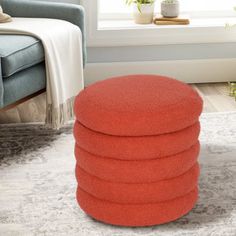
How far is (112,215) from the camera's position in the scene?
2377 millimetres

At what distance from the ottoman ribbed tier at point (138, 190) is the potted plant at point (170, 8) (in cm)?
208

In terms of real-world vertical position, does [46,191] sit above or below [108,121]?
below

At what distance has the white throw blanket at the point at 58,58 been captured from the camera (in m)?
3.23

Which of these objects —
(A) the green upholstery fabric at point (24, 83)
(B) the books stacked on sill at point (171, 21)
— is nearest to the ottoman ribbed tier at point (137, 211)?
(A) the green upholstery fabric at point (24, 83)

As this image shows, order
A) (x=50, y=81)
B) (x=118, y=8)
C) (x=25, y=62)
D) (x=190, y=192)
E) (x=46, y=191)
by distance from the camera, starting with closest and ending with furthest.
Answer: (x=190, y=192), (x=46, y=191), (x=25, y=62), (x=50, y=81), (x=118, y=8)

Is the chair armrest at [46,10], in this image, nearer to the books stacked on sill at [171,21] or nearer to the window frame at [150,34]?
the window frame at [150,34]

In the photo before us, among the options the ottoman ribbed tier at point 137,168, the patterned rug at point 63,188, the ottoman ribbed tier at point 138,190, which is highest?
the ottoman ribbed tier at point 137,168

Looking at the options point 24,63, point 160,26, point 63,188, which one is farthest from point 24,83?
point 160,26

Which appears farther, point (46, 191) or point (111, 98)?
point (46, 191)

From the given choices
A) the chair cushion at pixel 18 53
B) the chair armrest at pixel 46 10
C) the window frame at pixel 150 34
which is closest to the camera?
the chair cushion at pixel 18 53

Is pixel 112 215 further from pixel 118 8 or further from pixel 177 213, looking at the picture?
pixel 118 8

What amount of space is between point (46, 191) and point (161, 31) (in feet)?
5.82

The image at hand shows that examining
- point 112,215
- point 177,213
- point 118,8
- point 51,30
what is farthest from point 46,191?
point 118,8

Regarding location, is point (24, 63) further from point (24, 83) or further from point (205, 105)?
point (205, 105)
